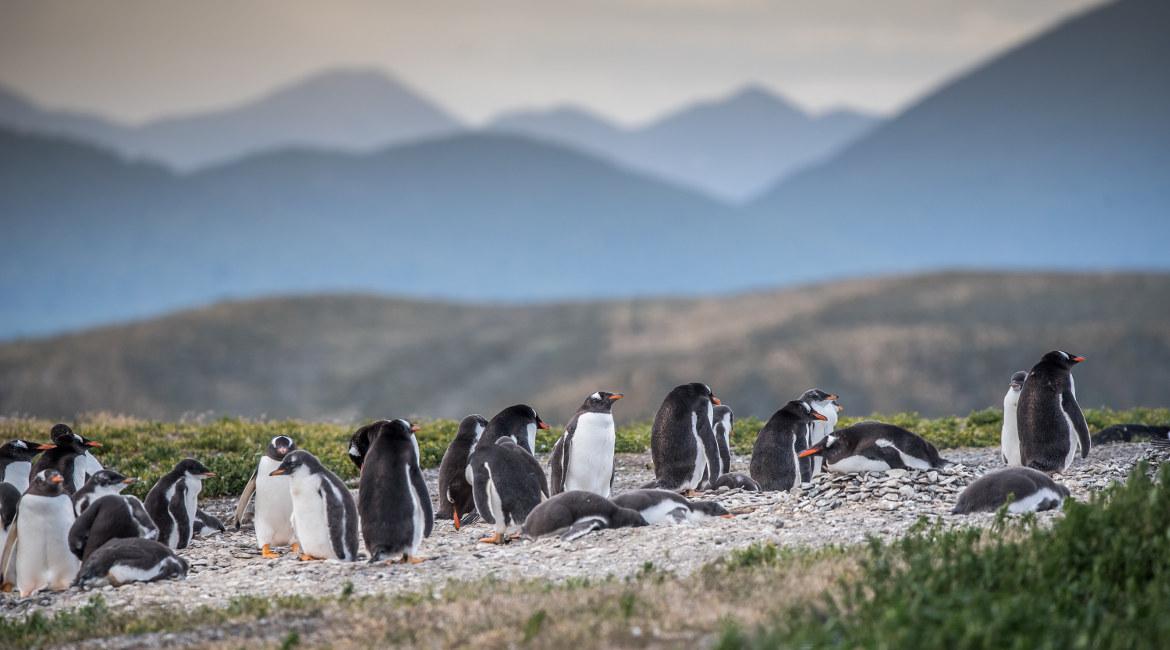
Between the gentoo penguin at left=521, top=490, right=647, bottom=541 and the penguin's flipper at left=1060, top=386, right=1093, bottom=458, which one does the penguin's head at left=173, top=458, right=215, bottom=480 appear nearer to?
the gentoo penguin at left=521, top=490, right=647, bottom=541

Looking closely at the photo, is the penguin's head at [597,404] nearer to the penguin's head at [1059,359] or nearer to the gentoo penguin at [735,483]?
the gentoo penguin at [735,483]

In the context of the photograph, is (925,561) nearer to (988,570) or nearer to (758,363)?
(988,570)

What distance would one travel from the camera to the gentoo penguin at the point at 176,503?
12.2 meters

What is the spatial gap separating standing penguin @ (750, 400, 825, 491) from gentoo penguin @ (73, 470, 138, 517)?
257 inches

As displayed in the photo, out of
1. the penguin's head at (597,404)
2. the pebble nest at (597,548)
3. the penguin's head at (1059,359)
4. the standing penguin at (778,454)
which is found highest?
the penguin's head at (1059,359)

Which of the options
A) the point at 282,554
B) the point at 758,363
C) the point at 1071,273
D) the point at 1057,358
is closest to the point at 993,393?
the point at 758,363

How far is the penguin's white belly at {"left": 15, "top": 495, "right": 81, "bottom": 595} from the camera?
11.1 meters

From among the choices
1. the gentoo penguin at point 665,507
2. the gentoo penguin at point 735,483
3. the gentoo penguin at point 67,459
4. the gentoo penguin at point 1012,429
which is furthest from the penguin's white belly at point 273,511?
the gentoo penguin at point 1012,429

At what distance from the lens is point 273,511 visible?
12430mm

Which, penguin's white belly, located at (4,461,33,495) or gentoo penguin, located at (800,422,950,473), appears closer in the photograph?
penguin's white belly, located at (4,461,33,495)

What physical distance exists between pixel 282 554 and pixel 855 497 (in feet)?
18.1

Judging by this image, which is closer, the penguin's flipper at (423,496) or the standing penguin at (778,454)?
the penguin's flipper at (423,496)

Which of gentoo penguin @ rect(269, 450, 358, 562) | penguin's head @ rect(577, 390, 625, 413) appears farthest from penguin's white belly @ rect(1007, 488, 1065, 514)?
gentoo penguin @ rect(269, 450, 358, 562)

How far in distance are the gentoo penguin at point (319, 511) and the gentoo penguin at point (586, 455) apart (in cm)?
276
